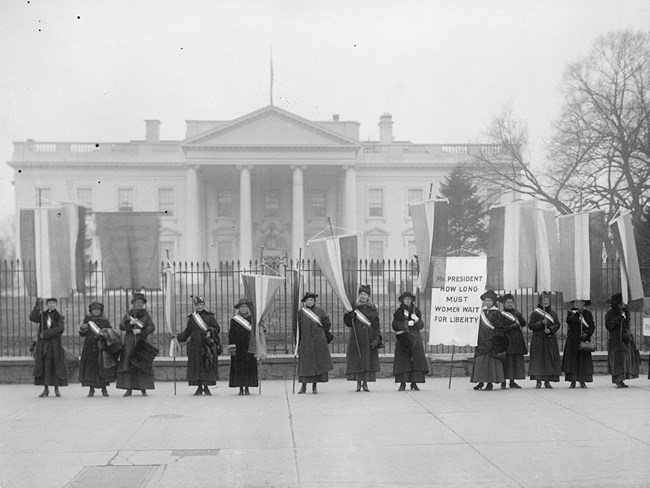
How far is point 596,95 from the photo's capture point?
110 feet

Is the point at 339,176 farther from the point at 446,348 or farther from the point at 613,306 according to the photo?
the point at 613,306

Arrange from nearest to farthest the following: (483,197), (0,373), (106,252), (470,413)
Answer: (470,413) → (106,252) → (0,373) → (483,197)

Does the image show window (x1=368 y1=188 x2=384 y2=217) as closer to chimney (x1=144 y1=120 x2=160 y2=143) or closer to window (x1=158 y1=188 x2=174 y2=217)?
window (x1=158 y1=188 x2=174 y2=217)

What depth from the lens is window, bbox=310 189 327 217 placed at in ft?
199

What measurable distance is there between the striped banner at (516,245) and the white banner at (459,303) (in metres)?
0.58

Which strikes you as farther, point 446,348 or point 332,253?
point 446,348

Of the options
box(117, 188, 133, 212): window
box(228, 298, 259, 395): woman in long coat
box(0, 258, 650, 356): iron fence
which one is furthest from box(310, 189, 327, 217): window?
box(228, 298, 259, 395): woman in long coat

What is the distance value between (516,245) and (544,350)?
5.62 feet

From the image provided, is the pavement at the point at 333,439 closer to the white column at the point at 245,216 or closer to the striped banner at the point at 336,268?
the striped banner at the point at 336,268

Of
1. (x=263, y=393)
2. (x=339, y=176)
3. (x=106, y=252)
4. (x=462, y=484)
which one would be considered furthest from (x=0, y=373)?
(x=339, y=176)

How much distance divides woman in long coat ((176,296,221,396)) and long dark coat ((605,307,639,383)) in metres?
6.17

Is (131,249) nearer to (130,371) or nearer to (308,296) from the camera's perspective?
(130,371)

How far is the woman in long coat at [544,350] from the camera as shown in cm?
1331

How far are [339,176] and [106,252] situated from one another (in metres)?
47.3
